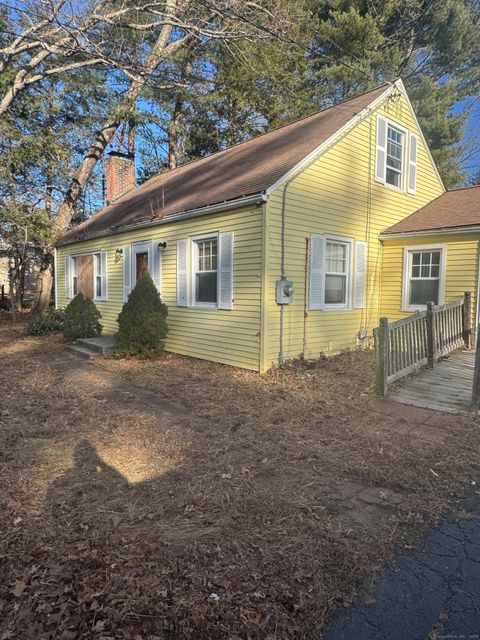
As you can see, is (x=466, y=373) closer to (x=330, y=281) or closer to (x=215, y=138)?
(x=330, y=281)

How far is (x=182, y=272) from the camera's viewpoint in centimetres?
925

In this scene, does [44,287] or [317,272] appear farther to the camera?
[44,287]

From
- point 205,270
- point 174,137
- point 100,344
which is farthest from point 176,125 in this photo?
point 100,344

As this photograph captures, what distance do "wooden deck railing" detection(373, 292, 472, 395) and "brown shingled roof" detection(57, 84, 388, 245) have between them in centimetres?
337

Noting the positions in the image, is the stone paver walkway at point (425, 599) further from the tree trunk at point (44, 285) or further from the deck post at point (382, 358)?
the tree trunk at point (44, 285)

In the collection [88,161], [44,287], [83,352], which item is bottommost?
[83,352]

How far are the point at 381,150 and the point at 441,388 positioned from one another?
6.48m

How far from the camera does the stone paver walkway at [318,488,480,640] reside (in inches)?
77.2

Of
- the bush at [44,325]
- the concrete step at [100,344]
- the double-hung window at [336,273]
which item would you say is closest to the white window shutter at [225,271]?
the double-hung window at [336,273]

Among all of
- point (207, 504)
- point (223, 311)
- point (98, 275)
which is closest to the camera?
point (207, 504)

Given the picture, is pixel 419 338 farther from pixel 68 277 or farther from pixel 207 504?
pixel 68 277

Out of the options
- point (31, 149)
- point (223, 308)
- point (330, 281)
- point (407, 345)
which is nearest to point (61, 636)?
point (407, 345)

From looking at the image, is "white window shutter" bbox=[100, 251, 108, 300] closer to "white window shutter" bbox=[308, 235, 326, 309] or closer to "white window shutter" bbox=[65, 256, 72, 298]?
"white window shutter" bbox=[65, 256, 72, 298]

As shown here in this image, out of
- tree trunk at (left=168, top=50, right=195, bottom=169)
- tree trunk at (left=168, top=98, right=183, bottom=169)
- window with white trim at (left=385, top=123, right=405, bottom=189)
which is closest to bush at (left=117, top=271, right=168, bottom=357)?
window with white trim at (left=385, top=123, right=405, bottom=189)
